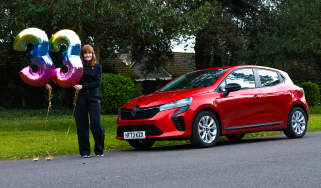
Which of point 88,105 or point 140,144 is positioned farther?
point 140,144

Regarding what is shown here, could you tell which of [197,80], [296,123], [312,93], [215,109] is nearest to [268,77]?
[296,123]

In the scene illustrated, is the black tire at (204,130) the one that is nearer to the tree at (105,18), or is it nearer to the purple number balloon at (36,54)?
the purple number balloon at (36,54)

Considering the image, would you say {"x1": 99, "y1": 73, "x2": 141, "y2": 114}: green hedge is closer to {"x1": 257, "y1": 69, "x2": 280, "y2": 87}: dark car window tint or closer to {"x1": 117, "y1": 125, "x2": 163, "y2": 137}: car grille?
{"x1": 257, "y1": 69, "x2": 280, "y2": 87}: dark car window tint

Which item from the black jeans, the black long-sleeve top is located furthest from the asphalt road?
the black long-sleeve top

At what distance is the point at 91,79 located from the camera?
969 cm

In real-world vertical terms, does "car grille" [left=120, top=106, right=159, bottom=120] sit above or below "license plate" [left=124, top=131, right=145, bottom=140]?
above

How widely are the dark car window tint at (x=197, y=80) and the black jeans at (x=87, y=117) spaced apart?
2.41 m

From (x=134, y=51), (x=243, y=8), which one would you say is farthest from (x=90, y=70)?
(x=243, y=8)

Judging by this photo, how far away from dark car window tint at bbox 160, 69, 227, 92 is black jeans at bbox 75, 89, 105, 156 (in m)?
2.41

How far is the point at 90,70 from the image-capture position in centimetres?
976

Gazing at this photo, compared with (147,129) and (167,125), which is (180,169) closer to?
(167,125)

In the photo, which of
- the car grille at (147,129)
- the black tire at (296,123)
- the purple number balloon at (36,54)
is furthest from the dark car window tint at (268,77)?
the purple number balloon at (36,54)

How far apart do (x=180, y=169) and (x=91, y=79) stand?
2910mm

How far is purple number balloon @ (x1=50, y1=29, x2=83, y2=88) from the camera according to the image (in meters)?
9.24
